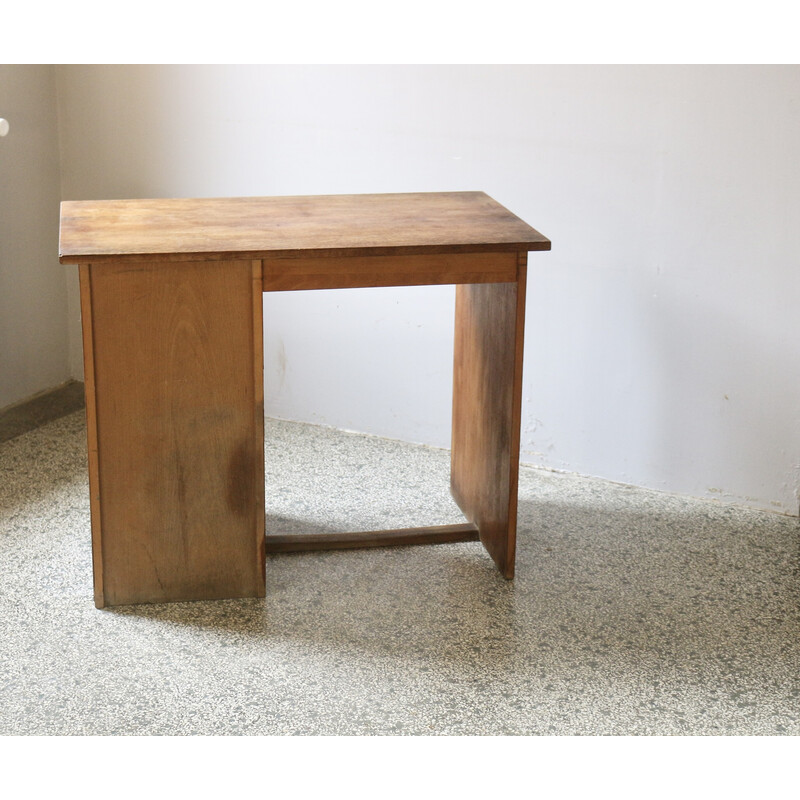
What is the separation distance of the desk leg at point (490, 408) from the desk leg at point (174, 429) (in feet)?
1.70

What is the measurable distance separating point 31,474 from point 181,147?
1.01 metres

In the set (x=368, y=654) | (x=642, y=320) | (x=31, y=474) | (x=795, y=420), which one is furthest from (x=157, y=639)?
(x=795, y=420)

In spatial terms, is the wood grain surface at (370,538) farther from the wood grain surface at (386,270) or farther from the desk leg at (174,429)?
the wood grain surface at (386,270)

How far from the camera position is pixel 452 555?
2.48 m

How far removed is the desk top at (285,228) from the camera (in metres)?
2.03

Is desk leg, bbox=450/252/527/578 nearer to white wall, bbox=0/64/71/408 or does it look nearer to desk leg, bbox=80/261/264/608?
desk leg, bbox=80/261/264/608

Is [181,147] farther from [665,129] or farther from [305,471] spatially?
[665,129]

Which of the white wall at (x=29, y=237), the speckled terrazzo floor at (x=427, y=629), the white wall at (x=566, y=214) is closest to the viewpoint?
the speckled terrazzo floor at (x=427, y=629)

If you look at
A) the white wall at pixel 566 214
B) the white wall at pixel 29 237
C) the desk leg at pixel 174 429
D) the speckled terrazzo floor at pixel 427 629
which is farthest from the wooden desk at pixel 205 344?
the white wall at pixel 29 237

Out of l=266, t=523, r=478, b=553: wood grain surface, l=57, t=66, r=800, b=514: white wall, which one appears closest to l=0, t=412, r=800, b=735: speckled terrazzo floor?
l=266, t=523, r=478, b=553: wood grain surface

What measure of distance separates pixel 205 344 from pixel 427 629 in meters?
0.71

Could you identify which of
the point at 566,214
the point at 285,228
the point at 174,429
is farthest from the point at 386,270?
the point at 566,214

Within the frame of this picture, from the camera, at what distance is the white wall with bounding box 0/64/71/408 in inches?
121

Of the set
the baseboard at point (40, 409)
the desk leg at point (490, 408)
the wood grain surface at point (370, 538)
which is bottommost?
the wood grain surface at point (370, 538)
